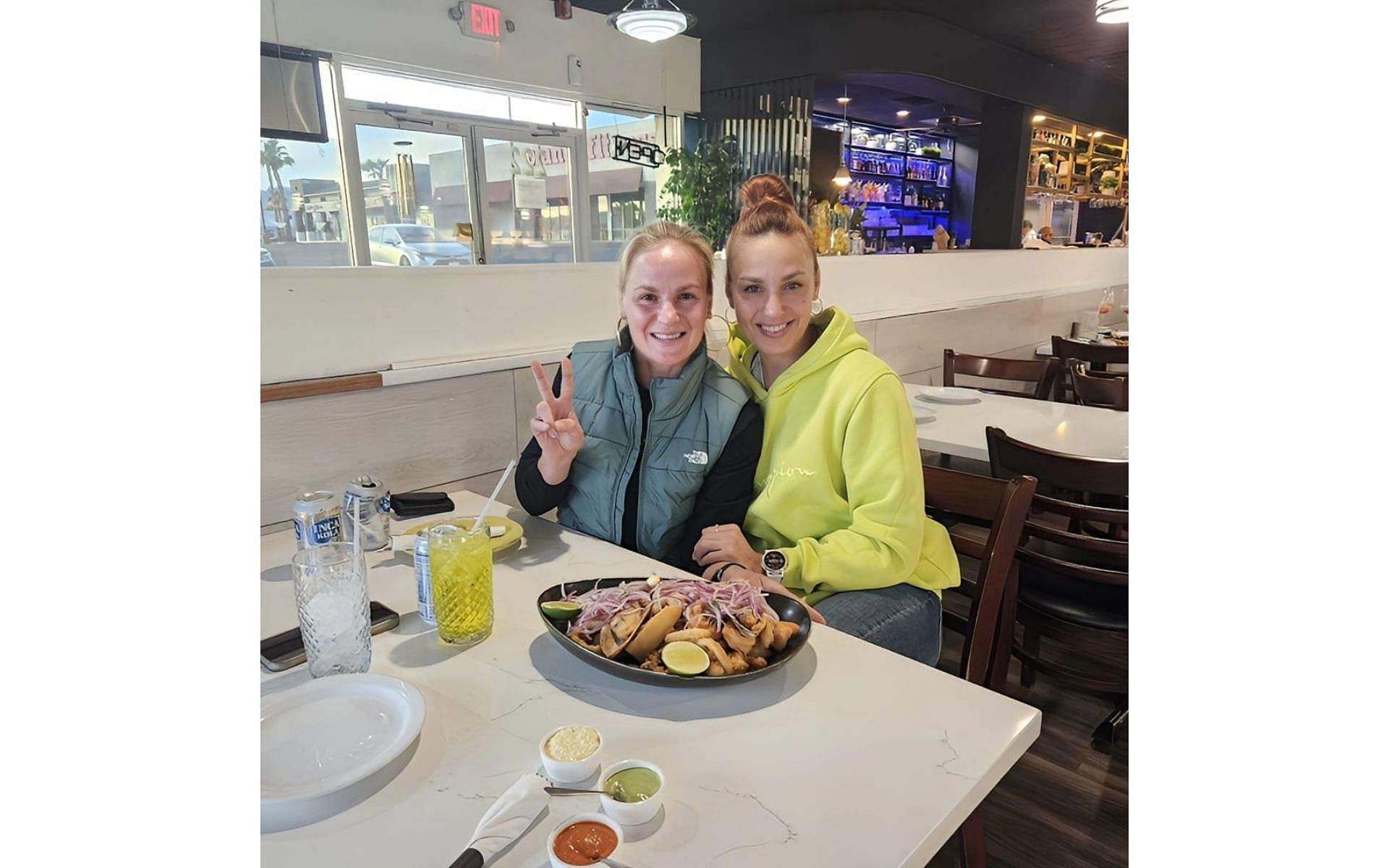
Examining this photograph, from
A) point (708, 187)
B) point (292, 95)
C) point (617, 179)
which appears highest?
point (292, 95)

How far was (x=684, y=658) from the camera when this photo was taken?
1.01m

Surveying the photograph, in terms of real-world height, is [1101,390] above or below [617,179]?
below

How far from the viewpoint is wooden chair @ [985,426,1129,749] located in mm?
1729

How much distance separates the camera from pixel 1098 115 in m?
8.52

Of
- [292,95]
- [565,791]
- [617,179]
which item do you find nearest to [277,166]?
[292,95]

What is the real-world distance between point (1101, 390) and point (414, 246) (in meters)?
4.78

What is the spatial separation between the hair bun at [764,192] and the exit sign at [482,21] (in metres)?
4.47

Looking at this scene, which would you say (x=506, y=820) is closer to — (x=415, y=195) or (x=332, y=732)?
(x=332, y=732)

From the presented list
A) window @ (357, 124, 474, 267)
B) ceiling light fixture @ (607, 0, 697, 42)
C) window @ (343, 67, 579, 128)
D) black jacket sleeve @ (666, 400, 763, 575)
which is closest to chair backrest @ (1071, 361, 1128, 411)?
black jacket sleeve @ (666, 400, 763, 575)

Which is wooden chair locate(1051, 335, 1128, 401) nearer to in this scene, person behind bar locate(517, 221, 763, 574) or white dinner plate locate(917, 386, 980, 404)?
white dinner plate locate(917, 386, 980, 404)

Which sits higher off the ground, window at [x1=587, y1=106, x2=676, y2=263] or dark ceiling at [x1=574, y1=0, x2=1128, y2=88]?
dark ceiling at [x1=574, y1=0, x2=1128, y2=88]

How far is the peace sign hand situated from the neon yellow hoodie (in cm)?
44

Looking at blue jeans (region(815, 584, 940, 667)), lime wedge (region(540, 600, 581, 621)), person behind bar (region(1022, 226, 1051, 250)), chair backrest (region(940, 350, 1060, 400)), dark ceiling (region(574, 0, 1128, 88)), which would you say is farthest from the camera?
person behind bar (region(1022, 226, 1051, 250))
